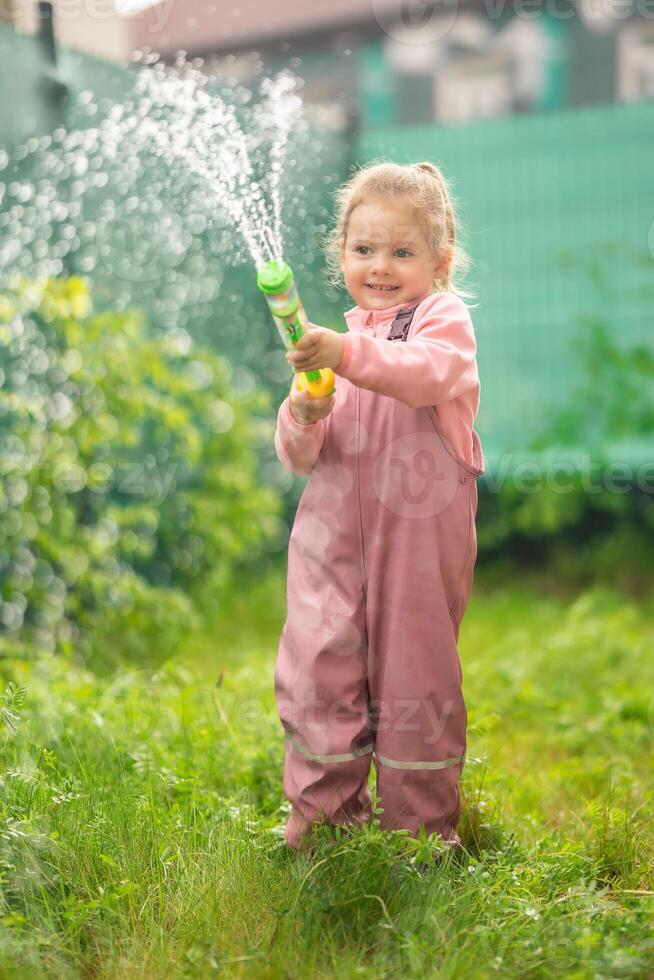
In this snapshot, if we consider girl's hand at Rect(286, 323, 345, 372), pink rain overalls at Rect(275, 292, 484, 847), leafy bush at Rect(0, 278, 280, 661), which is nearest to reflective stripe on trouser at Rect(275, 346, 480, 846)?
pink rain overalls at Rect(275, 292, 484, 847)

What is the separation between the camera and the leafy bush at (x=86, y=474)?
3.02 m

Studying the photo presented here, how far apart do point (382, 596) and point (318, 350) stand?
44cm

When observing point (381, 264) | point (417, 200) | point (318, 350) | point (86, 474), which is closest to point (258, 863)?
point (318, 350)

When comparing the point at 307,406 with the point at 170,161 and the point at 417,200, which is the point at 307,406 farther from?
the point at 170,161

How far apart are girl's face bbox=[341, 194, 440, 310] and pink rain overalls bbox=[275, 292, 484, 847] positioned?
35 mm

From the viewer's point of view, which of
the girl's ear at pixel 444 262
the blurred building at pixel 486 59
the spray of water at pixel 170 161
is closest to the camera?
the girl's ear at pixel 444 262

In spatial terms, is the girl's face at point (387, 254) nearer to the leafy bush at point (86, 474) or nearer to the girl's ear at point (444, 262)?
the girl's ear at point (444, 262)

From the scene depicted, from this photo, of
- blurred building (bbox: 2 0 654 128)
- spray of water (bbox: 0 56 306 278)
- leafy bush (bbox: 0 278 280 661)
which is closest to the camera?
spray of water (bbox: 0 56 306 278)

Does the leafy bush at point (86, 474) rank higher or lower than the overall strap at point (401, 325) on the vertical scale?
lower

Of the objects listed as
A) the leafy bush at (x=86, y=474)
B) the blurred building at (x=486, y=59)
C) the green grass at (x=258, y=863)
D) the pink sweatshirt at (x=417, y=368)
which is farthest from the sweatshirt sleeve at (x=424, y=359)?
the blurred building at (x=486, y=59)

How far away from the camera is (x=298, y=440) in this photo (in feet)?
5.53

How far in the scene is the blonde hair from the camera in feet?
5.51

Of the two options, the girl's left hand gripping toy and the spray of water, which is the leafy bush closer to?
the spray of water

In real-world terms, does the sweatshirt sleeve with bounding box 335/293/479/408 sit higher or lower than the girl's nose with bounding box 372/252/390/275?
lower
